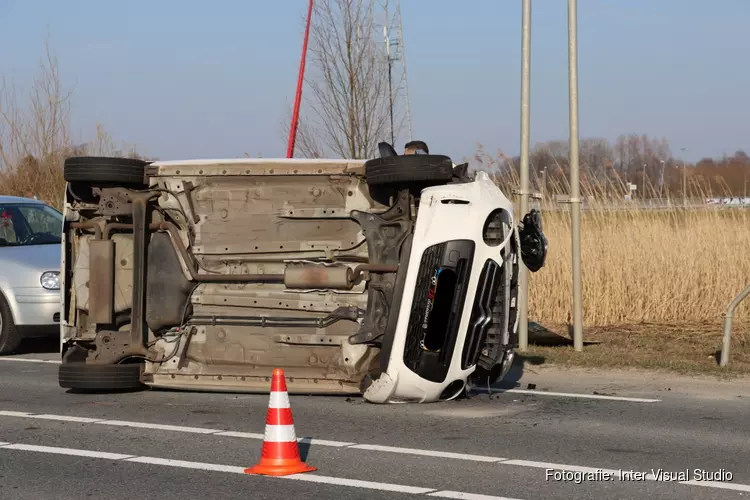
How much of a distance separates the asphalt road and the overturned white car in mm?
298

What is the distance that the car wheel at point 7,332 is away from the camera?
1241cm

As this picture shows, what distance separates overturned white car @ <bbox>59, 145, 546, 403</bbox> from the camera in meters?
8.34

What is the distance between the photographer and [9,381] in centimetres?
1038

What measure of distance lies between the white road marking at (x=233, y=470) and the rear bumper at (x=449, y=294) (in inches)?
83.7

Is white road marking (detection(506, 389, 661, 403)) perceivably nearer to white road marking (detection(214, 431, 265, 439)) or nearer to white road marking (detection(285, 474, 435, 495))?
white road marking (detection(214, 431, 265, 439))

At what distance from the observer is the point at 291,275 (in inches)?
351

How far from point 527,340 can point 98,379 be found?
5393 millimetres

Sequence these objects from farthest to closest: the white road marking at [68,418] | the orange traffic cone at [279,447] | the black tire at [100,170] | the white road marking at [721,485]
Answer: the black tire at [100,170] < the white road marking at [68,418] < the orange traffic cone at [279,447] < the white road marking at [721,485]

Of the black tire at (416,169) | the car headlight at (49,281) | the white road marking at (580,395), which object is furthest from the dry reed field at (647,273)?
the car headlight at (49,281)

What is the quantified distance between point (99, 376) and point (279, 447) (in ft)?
10.4

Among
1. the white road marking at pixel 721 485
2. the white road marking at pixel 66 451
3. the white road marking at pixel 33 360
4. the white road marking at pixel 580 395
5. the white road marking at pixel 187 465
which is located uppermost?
the white road marking at pixel 33 360

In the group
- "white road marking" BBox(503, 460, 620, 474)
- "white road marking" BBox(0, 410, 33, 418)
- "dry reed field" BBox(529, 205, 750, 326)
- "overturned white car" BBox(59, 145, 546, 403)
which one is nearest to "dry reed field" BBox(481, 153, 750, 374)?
"dry reed field" BBox(529, 205, 750, 326)

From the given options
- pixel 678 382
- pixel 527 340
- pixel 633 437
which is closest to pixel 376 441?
pixel 633 437

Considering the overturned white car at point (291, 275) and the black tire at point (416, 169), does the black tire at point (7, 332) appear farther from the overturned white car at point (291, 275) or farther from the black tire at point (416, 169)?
the black tire at point (416, 169)
